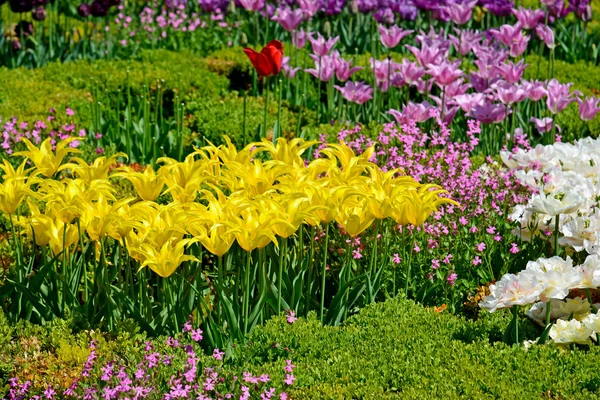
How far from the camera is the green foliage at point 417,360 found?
3.28m

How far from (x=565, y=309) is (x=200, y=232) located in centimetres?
166

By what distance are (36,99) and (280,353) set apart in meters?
4.52

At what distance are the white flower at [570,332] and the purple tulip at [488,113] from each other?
101 inches

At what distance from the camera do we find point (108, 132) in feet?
21.7

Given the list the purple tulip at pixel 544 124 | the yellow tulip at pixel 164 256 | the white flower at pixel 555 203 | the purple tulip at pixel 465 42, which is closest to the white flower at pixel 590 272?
the white flower at pixel 555 203

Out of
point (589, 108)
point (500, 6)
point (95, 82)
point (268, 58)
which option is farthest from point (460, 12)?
point (95, 82)

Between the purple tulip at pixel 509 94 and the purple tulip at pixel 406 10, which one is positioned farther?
Answer: the purple tulip at pixel 406 10

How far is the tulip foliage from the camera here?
3627 mm

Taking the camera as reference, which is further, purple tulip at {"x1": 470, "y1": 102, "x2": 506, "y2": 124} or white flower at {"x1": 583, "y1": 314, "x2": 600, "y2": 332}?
purple tulip at {"x1": 470, "y1": 102, "x2": 506, "y2": 124}

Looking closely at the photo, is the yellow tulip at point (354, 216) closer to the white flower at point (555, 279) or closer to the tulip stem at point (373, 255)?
the tulip stem at point (373, 255)

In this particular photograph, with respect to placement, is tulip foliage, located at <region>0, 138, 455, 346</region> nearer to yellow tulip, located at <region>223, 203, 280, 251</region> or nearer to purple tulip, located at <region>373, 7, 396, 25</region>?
yellow tulip, located at <region>223, 203, 280, 251</region>

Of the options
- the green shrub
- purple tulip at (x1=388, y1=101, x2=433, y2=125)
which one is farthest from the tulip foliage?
purple tulip at (x1=388, y1=101, x2=433, y2=125)

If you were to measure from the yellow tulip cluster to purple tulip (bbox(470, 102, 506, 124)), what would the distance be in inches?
79.9

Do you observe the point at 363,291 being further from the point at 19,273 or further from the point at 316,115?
the point at 316,115
